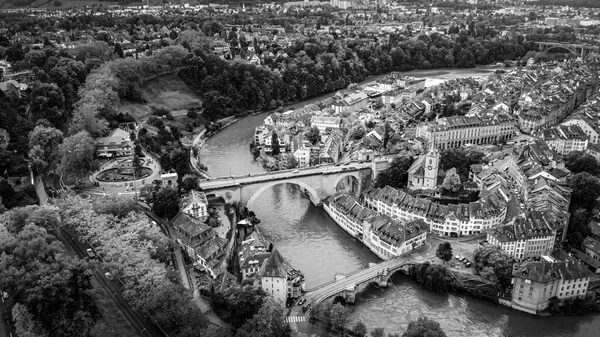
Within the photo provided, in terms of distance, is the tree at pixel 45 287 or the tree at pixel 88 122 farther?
the tree at pixel 88 122

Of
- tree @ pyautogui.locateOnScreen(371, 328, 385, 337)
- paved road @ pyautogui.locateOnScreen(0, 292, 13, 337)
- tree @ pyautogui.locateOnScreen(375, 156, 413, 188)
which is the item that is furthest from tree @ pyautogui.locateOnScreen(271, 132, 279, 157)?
paved road @ pyautogui.locateOnScreen(0, 292, 13, 337)

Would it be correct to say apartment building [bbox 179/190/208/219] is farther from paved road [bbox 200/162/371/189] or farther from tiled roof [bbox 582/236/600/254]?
tiled roof [bbox 582/236/600/254]

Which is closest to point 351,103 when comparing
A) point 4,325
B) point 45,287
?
point 45,287

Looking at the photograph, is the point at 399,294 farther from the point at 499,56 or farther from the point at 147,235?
the point at 499,56

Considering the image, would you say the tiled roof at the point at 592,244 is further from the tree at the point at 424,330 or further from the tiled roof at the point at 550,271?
the tree at the point at 424,330

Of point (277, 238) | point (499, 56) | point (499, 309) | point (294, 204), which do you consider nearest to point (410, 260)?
point (499, 309)

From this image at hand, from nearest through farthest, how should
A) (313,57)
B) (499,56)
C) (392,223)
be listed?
(392,223), (313,57), (499,56)

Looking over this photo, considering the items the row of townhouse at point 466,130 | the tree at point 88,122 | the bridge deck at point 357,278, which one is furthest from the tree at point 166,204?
the row of townhouse at point 466,130
